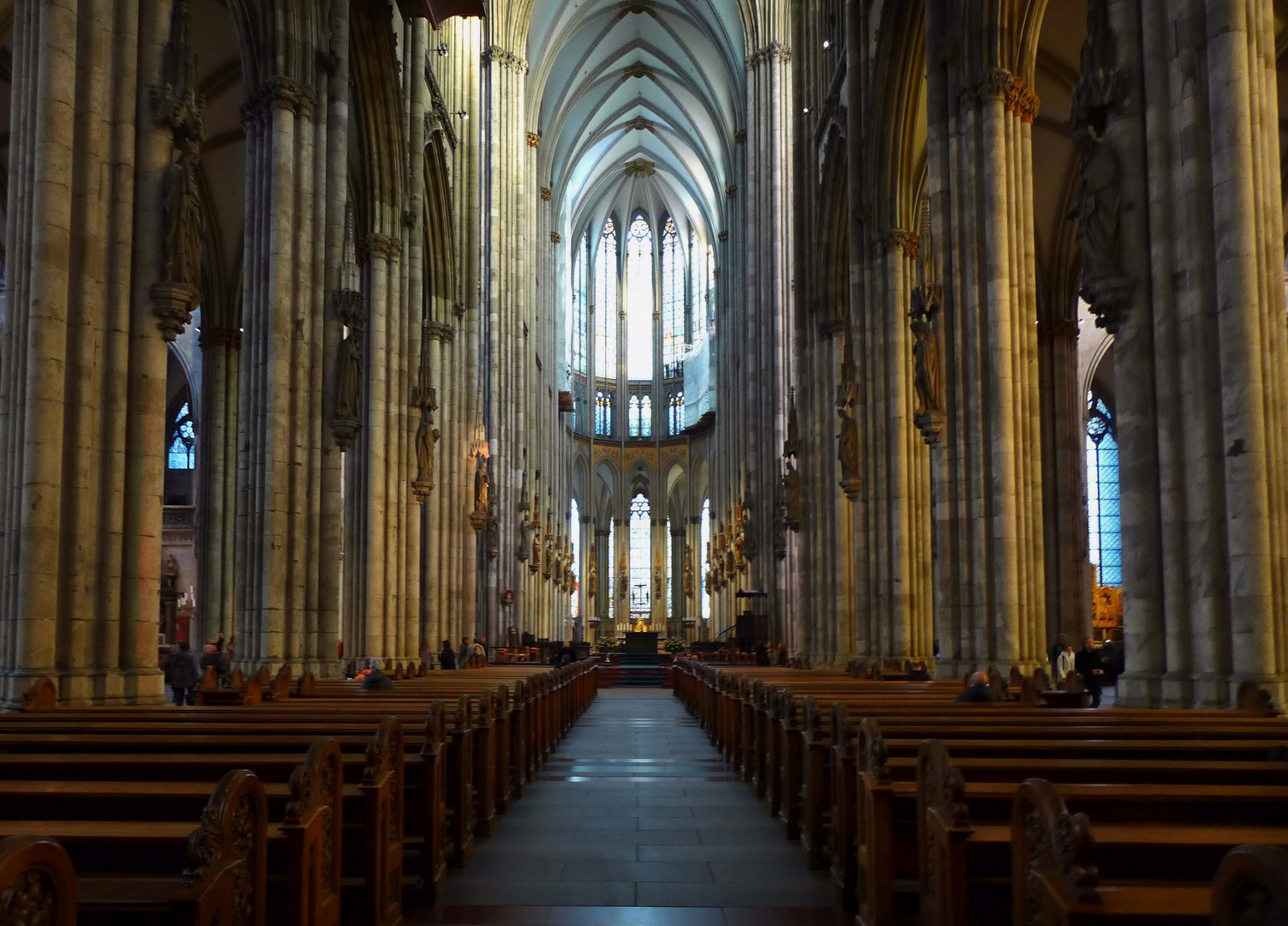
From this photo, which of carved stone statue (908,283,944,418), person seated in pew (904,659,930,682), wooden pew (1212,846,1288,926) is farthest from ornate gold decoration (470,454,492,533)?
wooden pew (1212,846,1288,926)

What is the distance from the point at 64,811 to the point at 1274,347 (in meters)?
9.21

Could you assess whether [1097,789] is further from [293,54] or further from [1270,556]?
[293,54]

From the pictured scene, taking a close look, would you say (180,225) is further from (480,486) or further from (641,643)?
(641,643)

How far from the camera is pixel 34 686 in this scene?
933 centimetres

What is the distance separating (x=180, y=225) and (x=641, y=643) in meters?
37.5

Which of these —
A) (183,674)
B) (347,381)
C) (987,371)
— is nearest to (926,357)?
(987,371)

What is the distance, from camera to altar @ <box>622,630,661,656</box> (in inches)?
1850

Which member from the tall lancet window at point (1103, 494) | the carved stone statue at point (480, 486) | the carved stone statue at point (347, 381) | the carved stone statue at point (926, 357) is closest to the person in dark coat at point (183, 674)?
the carved stone statue at point (347, 381)

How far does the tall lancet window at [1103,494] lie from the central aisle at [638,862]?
27545mm

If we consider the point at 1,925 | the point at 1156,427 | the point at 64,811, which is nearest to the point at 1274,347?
the point at 1156,427

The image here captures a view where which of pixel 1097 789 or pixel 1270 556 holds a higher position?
pixel 1270 556

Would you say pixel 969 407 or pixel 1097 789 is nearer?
pixel 1097 789

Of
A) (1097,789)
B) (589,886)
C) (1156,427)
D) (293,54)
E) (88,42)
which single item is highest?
(293,54)

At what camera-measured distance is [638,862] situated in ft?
26.2
